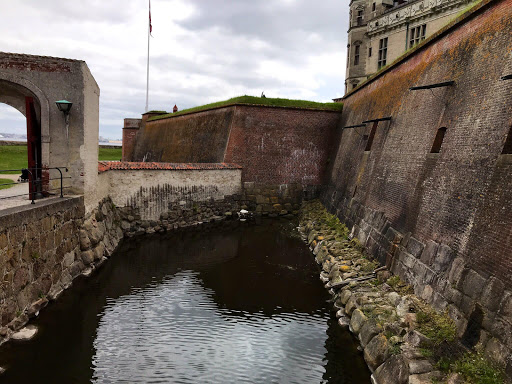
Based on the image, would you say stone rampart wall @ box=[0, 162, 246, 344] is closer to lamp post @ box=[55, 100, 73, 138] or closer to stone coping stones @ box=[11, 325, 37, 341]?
stone coping stones @ box=[11, 325, 37, 341]

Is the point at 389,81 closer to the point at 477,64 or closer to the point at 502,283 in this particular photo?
the point at 477,64

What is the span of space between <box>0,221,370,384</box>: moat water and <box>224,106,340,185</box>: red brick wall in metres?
8.59

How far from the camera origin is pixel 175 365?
6156 mm

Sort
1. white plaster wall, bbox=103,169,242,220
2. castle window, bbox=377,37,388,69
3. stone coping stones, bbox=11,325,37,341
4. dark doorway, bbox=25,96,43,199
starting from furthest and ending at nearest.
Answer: castle window, bbox=377,37,388,69, white plaster wall, bbox=103,169,242,220, dark doorway, bbox=25,96,43,199, stone coping stones, bbox=11,325,37,341

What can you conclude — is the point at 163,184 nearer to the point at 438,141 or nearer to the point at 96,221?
the point at 96,221

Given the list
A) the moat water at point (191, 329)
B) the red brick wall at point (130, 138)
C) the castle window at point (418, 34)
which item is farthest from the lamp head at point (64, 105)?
the red brick wall at point (130, 138)

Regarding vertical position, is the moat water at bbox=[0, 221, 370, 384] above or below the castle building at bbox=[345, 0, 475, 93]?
below

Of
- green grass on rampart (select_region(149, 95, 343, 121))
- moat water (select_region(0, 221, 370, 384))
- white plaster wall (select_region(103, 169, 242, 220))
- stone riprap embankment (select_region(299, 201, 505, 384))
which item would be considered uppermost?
green grass on rampart (select_region(149, 95, 343, 121))

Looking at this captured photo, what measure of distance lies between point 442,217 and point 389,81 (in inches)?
291

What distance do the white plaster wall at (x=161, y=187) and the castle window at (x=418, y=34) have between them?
495 inches

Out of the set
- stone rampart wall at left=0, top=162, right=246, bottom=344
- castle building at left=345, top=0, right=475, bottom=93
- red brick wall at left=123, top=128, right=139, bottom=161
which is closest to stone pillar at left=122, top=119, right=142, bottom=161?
red brick wall at left=123, top=128, right=139, bottom=161

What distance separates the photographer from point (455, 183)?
700 cm

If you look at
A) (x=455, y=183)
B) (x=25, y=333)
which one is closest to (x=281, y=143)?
(x=455, y=183)

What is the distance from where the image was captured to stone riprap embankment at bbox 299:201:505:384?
5.01 meters
